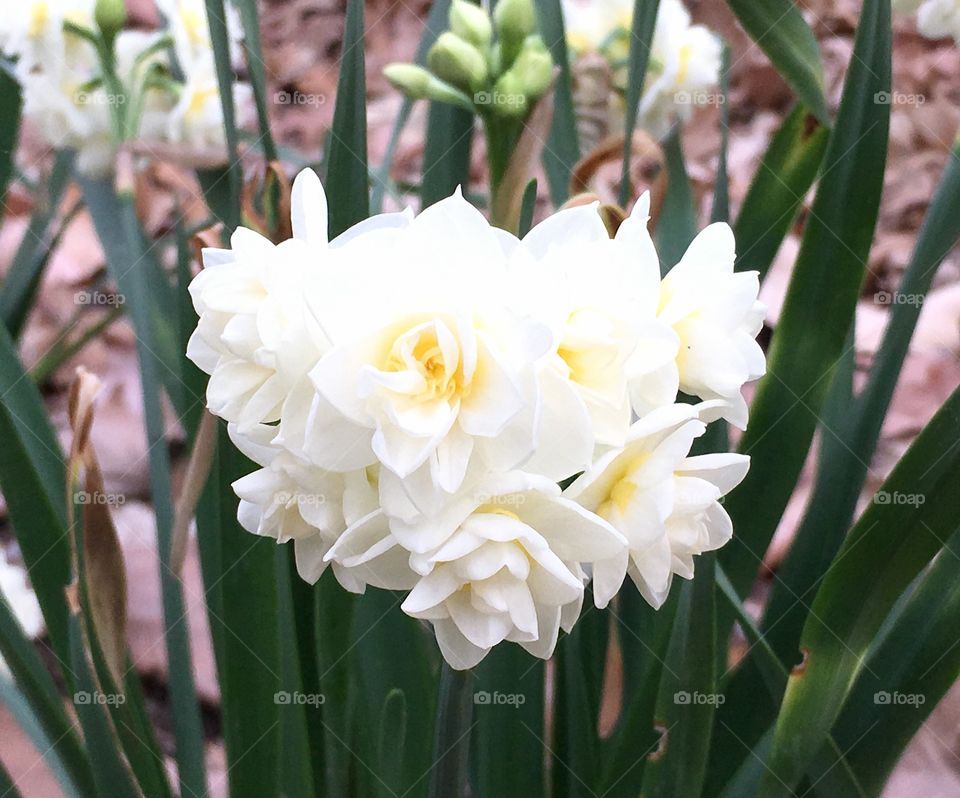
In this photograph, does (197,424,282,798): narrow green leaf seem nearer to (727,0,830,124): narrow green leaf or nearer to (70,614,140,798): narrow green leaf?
(70,614,140,798): narrow green leaf

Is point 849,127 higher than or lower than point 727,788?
higher

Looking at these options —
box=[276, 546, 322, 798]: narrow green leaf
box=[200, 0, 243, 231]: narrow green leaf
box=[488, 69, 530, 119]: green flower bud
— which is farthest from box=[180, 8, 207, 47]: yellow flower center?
box=[276, 546, 322, 798]: narrow green leaf

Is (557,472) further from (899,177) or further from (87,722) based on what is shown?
(899,177)

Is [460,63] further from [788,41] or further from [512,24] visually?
[788,41]

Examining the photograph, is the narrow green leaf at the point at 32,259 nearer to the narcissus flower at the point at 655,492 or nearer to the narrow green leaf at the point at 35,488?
the narrow green leaf at the point at 35,488

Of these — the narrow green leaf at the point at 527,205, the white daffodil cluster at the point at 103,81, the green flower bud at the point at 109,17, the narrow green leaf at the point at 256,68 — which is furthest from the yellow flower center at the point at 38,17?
the narrow green leaf at the point at 527,205

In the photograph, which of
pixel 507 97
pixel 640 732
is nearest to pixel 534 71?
pixel 507 97

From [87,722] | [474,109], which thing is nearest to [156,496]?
[87,722]
